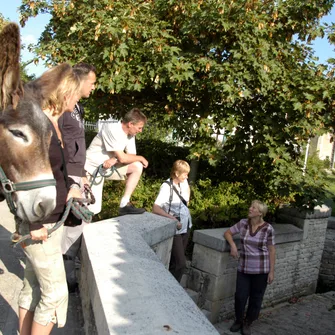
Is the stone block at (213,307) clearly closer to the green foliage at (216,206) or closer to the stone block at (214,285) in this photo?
the stone block at (214,285)

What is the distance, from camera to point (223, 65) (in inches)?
270

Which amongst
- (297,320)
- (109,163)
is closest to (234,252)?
(297,320)

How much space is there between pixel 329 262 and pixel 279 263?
2.52 meters

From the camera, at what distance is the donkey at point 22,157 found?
7.54 feet

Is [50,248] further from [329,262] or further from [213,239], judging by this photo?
[329,262]

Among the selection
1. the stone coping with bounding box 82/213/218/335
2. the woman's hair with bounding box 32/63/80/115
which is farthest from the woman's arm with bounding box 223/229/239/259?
the woman's hair with bounding box 32/63/80/115

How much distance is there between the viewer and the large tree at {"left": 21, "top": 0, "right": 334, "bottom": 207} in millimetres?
6844

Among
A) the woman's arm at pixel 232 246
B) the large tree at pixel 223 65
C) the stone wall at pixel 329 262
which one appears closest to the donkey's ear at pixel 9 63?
the large tree at pixel 223 65

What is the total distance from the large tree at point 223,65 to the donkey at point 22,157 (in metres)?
4.50

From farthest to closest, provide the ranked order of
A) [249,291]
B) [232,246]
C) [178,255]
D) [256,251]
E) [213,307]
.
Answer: [213,307] < [249,291] < [232,246] < [256,251] < [178,255]

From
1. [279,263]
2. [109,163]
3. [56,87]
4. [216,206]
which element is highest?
[56,87]

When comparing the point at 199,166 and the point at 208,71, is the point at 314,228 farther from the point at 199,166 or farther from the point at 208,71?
the point at 208,71

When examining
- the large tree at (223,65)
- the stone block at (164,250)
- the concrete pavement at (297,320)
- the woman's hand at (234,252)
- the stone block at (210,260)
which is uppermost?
the large tree at (223,65)

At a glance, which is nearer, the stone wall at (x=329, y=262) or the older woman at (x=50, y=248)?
the older woman at (x=50, y=248)
